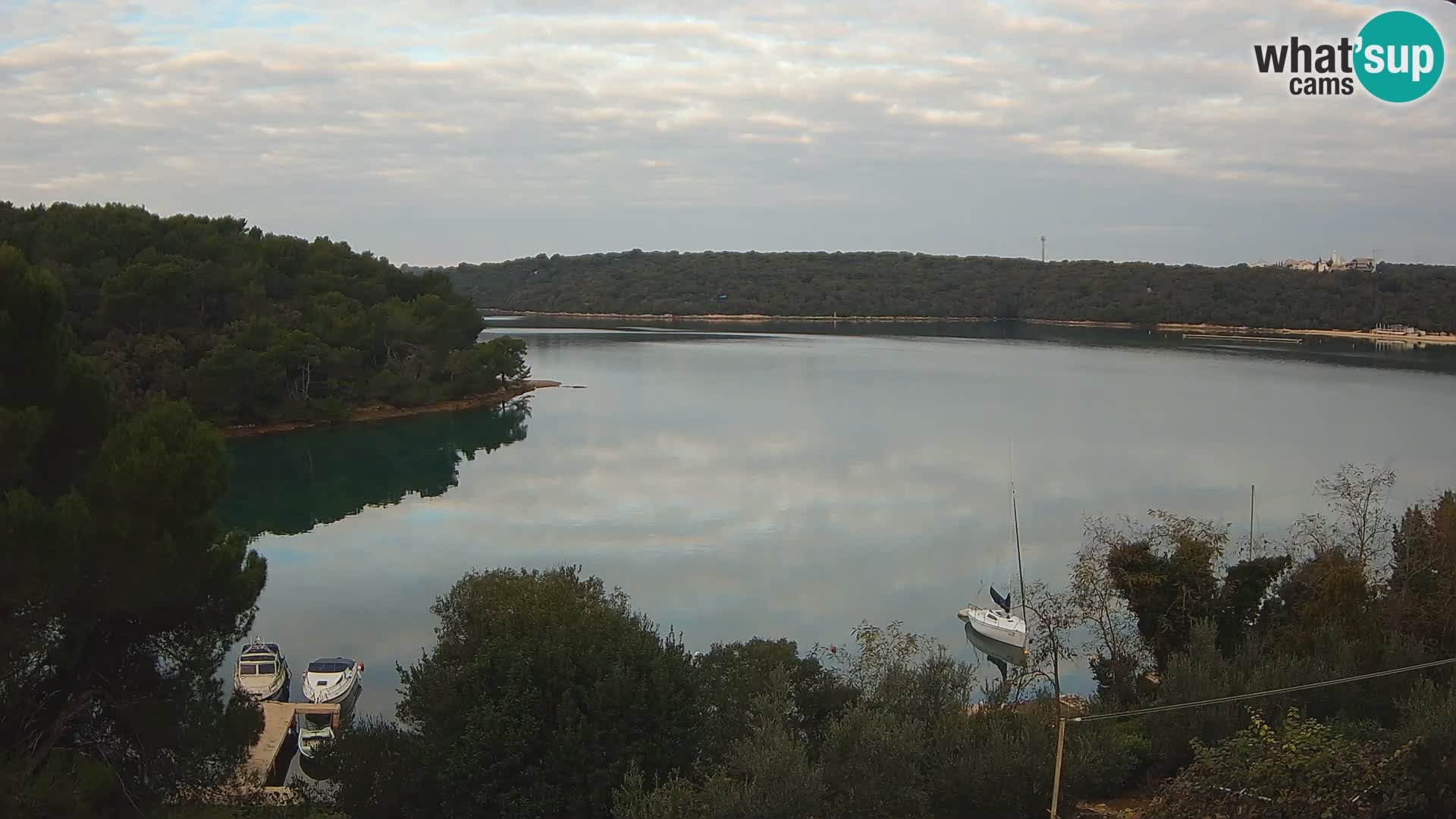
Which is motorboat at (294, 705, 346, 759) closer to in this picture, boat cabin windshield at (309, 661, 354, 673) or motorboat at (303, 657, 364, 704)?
motorboat at (303, 657, 364, 704)

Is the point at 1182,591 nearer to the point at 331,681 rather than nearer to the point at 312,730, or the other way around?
the point at 312,730

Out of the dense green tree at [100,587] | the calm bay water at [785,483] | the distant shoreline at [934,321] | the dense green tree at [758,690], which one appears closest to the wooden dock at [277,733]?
the calm bay water at [785,483]

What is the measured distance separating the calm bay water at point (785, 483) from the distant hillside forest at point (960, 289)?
1554 inches

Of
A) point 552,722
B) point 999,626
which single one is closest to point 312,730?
point 552,722

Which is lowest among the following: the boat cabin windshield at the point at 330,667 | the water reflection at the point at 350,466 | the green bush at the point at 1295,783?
the boat cabin windshield at the point at 330,667

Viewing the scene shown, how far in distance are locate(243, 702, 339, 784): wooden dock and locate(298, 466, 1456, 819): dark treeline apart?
2.06 meters

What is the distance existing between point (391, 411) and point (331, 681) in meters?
31.8

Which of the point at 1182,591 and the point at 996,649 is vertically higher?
the point at 1182,591

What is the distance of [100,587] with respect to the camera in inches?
306

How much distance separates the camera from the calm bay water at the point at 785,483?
1883 cm

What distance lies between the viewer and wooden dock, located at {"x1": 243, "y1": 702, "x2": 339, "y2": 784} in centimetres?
1237

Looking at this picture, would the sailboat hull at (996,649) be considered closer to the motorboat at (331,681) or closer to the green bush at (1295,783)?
the motorboat at (331,681)

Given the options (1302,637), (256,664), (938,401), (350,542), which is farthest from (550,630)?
(938,401)

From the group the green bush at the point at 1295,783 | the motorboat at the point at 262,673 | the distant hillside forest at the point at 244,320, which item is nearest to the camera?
the green bush at the point at 1295,783
